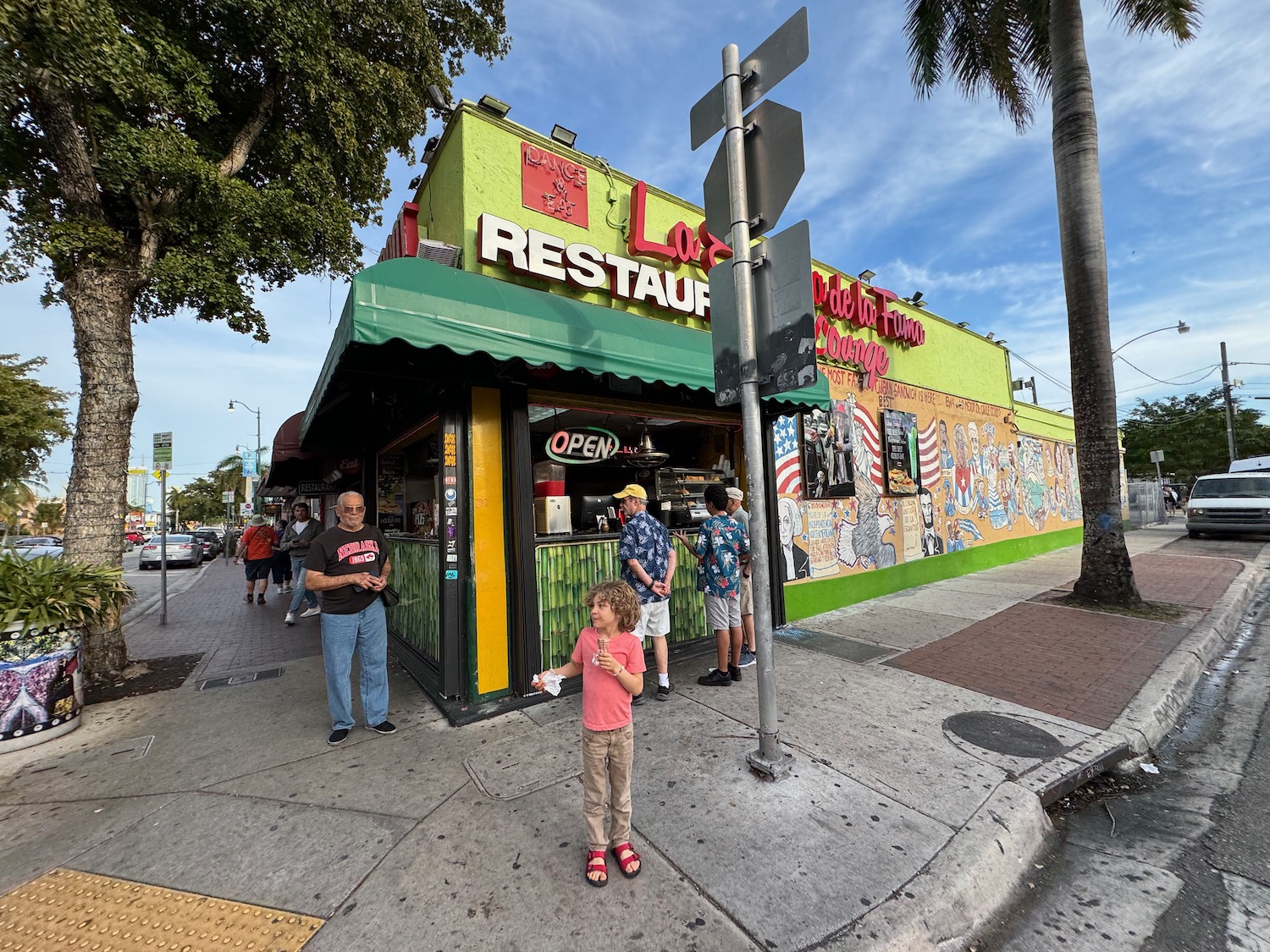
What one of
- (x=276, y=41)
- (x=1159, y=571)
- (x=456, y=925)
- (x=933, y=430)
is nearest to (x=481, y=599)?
(x=456, y=925)

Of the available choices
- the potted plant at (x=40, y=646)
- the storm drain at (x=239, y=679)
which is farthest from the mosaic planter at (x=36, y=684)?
Answer: the storm drain at (x=239, y=679)

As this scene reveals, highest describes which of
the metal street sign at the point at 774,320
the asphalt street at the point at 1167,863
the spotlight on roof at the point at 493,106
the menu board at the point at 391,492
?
the spotlight on roof at the point at 493,106

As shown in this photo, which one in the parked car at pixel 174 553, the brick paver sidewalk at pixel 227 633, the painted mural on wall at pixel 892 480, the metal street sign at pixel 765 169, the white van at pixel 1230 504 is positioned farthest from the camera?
the parked car at pixel 174 553

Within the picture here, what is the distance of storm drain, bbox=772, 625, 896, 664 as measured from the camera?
5508 mm

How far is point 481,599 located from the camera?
441 cm

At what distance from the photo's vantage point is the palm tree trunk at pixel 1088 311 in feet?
24.2

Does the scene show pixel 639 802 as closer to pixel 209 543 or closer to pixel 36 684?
pixel 36 684

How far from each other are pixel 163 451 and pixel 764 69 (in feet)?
37.3

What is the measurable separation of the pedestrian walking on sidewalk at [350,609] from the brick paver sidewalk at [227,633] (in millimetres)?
3017

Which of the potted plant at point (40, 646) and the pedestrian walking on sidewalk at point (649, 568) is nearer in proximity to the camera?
the potted plant at point (40, 646)

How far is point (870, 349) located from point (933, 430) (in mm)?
2576

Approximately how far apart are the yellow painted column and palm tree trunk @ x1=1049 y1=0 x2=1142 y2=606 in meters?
7.91

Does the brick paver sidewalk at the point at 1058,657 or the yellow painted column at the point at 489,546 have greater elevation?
the yellow painted column at the point at 489,546

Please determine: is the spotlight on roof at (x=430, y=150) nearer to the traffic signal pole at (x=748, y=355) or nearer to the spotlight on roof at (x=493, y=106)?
the spotlight on roof at (x=493, y=106)
